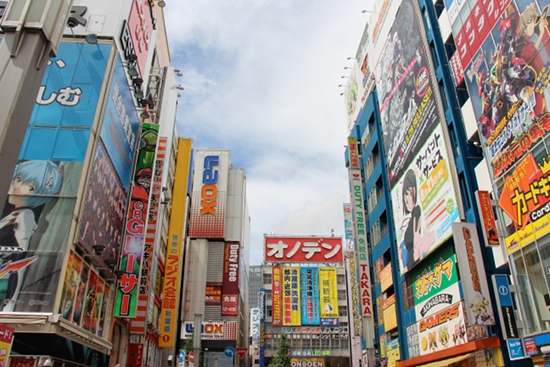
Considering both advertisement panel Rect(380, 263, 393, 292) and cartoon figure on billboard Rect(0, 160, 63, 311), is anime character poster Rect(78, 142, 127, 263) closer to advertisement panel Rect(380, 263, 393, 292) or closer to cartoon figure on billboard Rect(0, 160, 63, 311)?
cartoon figure on billboard Rect(0, 160, 63, 311)

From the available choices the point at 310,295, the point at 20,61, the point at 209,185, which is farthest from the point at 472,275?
the point at 310,295

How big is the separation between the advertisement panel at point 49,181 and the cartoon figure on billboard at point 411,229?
2092cm

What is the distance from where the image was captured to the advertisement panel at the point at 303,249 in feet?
260

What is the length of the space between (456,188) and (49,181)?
20887 mm

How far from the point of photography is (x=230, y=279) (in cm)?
6331

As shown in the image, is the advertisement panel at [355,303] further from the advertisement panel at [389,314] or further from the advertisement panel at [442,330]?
the advertisement panel at [442,330]

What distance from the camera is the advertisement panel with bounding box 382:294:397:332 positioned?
36203 millimetres

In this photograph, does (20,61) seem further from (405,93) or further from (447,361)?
(405,93)

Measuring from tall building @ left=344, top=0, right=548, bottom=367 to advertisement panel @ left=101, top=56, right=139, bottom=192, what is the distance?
62.1ft

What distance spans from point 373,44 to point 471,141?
928 inches

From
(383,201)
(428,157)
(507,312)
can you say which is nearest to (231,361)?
(383,201)

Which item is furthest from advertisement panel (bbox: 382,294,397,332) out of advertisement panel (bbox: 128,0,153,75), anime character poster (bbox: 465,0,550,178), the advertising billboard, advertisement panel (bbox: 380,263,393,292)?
advertisement panel (bbox: 128,0,153,75)

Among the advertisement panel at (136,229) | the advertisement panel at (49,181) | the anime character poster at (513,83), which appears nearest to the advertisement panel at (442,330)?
the anime character poster at (513,83)

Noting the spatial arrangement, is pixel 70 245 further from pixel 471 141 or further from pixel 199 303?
pixel 199 303
